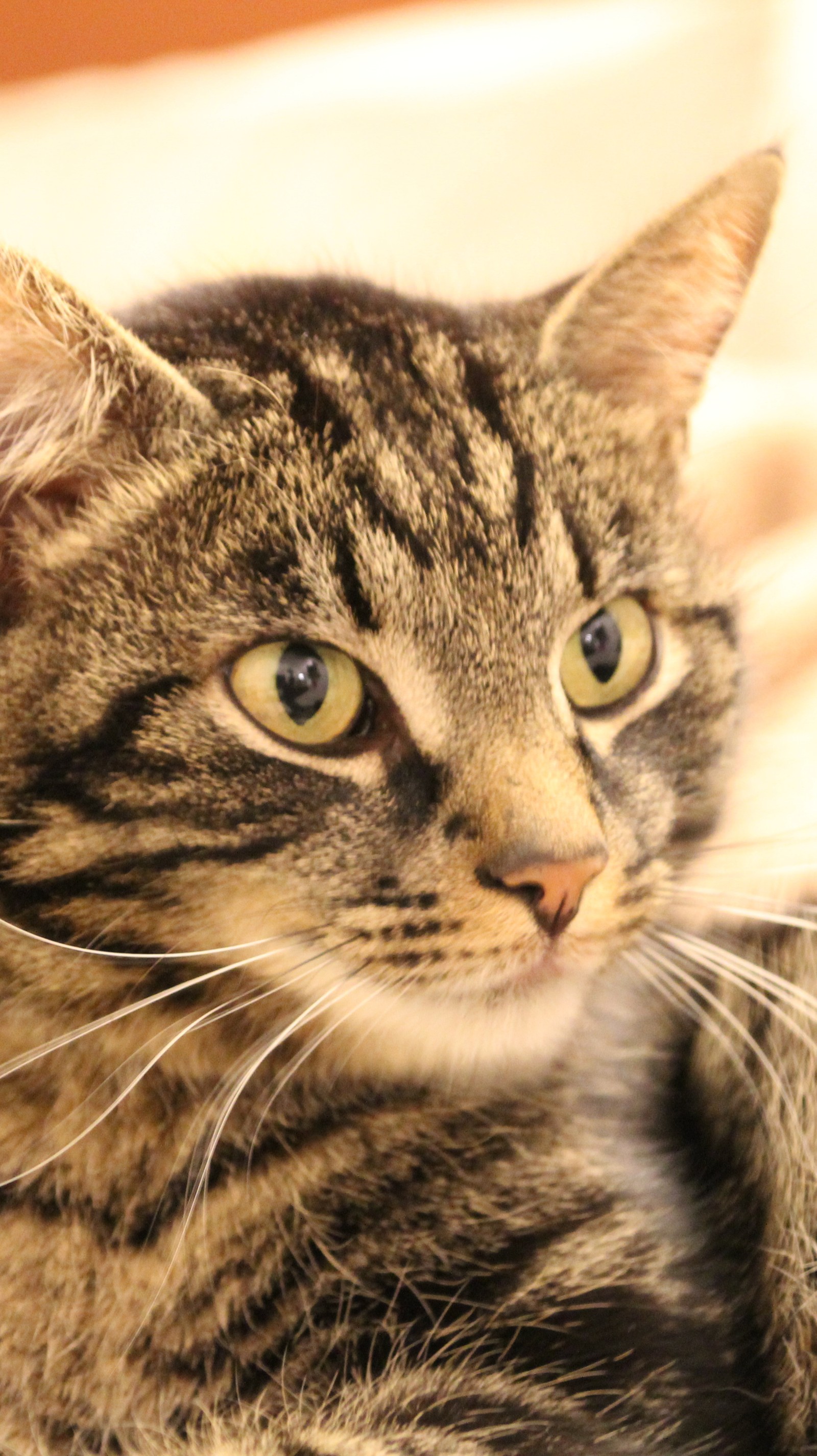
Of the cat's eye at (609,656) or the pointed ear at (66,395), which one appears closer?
the pointed ear at (66,395)

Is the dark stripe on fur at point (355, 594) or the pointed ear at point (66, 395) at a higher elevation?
the pointed ear at point (66, 395)

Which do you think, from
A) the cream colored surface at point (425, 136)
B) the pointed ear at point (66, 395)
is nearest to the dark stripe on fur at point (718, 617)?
the pointed ear at point (66, 395)

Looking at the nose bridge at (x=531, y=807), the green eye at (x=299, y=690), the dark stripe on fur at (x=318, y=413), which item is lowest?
the nose bridge at (x=531, y=807)

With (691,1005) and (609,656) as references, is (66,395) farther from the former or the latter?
(691,1005)

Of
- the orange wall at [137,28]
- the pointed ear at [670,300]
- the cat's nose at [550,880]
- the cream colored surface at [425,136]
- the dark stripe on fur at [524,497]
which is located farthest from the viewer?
the orange wall at [137,28]

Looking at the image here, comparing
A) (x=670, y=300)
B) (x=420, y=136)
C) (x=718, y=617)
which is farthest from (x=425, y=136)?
(x=718, y=617)

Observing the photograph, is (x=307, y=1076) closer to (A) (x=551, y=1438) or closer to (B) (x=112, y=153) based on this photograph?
(A) (x=551, y=1438)

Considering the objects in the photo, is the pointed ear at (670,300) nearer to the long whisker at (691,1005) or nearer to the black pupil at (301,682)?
the black pupil at (301,682)

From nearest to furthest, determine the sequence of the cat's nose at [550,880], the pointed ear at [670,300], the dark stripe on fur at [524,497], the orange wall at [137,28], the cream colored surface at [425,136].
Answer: the cat's nose at [550,880]
the dark stripe on fur at [524,497]
the pointed ear at [670,300]
the cream colored surface at [425,136]
the orange wall at [137,28]
